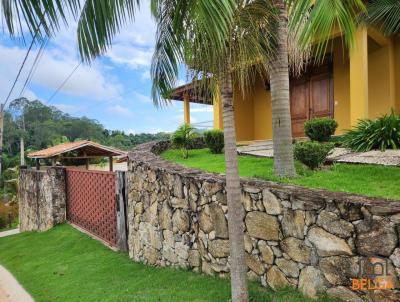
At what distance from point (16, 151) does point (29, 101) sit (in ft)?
28.1

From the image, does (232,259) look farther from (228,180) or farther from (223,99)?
Answer: (223,99)

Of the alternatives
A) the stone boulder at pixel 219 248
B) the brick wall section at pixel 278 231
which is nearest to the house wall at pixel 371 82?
the brick wall section at pixel 278 231

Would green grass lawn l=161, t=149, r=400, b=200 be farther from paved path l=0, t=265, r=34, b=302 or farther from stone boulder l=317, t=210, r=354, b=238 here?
paved path l=0, t=265, r=34, b=302

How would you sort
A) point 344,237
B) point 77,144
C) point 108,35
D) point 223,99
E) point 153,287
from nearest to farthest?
1. point 108,35
2. point 344,237
3. point 223,99
4. point 153,287
5. point 77,144

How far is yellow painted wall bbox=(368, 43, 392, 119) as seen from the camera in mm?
9469

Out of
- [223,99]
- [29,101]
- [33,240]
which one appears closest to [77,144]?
[33,240]

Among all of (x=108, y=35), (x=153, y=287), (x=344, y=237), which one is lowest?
(x=153, y=287)

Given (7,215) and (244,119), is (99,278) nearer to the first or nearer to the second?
(244,119)

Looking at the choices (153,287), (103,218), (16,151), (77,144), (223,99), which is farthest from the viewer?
(16,151)

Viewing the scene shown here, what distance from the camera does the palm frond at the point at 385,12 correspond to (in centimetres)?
751

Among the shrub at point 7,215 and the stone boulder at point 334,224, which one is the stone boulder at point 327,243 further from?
the shrub at point 7,215

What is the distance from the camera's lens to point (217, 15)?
2.29 metres

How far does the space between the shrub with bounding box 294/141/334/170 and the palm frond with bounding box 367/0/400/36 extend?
3.86 metres

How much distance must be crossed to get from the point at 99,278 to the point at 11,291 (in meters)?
1.93
